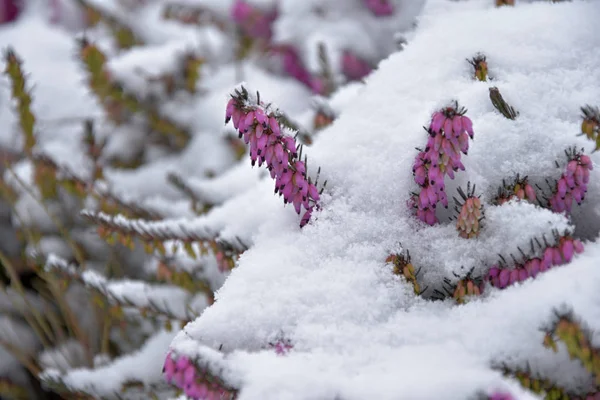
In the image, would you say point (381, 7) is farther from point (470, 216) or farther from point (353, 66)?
point (470, 216)

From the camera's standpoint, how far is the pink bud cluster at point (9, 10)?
3.53 meters

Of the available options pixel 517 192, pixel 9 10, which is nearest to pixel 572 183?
pixel 517 192

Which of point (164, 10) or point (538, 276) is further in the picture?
point (164, 10)

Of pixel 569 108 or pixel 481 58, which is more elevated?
pixel 481 58

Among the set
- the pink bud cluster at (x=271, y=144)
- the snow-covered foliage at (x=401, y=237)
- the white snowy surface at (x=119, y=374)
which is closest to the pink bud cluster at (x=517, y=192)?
the snow-covered foliage at (x=401, y=237)

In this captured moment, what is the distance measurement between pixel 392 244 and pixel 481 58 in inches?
19.6

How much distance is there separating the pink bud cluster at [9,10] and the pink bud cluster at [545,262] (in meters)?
3.82

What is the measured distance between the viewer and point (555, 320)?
82cm

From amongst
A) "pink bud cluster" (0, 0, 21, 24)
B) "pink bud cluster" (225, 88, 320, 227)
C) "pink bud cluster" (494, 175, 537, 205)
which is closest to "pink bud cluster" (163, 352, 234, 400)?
"pink bud cluster" (225, 88, 320, 227)

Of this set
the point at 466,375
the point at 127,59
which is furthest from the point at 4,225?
the point at 466,375

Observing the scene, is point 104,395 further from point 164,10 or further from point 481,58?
point 164,10

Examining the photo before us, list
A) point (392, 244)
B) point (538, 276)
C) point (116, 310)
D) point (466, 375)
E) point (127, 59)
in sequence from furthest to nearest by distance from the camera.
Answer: point (127, 59) → point (116, 310) → point (392, 244) → point (538, 276) → point (466, 375)

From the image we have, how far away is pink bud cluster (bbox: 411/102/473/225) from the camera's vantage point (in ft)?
3.09

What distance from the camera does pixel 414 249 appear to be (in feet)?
3.55
